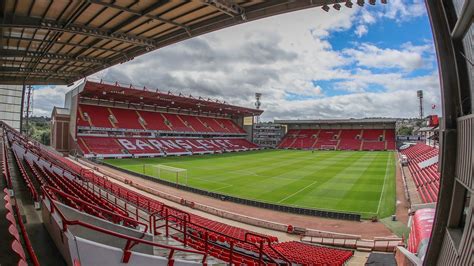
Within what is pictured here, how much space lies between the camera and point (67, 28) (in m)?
9.70

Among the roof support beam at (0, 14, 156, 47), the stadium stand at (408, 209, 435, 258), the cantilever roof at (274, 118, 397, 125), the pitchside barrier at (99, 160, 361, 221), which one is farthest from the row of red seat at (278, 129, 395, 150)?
the roof support beam at (0, 14, 156, 47)

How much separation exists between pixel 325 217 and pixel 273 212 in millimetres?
3268

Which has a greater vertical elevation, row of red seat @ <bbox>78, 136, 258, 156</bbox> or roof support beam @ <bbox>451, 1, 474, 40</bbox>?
roof support beam @ <bbox>451, 1, 474, 40</bbox>

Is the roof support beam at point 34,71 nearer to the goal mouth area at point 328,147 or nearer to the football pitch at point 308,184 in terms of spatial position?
the football pitch at point 308,184

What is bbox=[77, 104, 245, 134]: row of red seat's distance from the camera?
44719 millimetres

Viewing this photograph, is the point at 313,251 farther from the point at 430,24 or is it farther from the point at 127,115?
the point at 127,115

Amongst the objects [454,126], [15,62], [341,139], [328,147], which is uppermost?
[15,62]

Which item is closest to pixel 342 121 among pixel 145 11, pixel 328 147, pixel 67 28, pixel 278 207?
pixel 328 147

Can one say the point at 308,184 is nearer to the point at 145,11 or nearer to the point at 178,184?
the point at 178,184

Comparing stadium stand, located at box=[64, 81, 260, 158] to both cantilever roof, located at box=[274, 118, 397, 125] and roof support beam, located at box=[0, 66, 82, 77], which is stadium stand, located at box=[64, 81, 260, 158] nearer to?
cantilever roof, located at box=[274, 118, 397, 125]

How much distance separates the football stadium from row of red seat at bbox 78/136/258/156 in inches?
12.5

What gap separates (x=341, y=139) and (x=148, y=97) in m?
47.7

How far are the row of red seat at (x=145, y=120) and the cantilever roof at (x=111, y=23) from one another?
107 ft

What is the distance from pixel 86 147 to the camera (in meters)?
39.8
